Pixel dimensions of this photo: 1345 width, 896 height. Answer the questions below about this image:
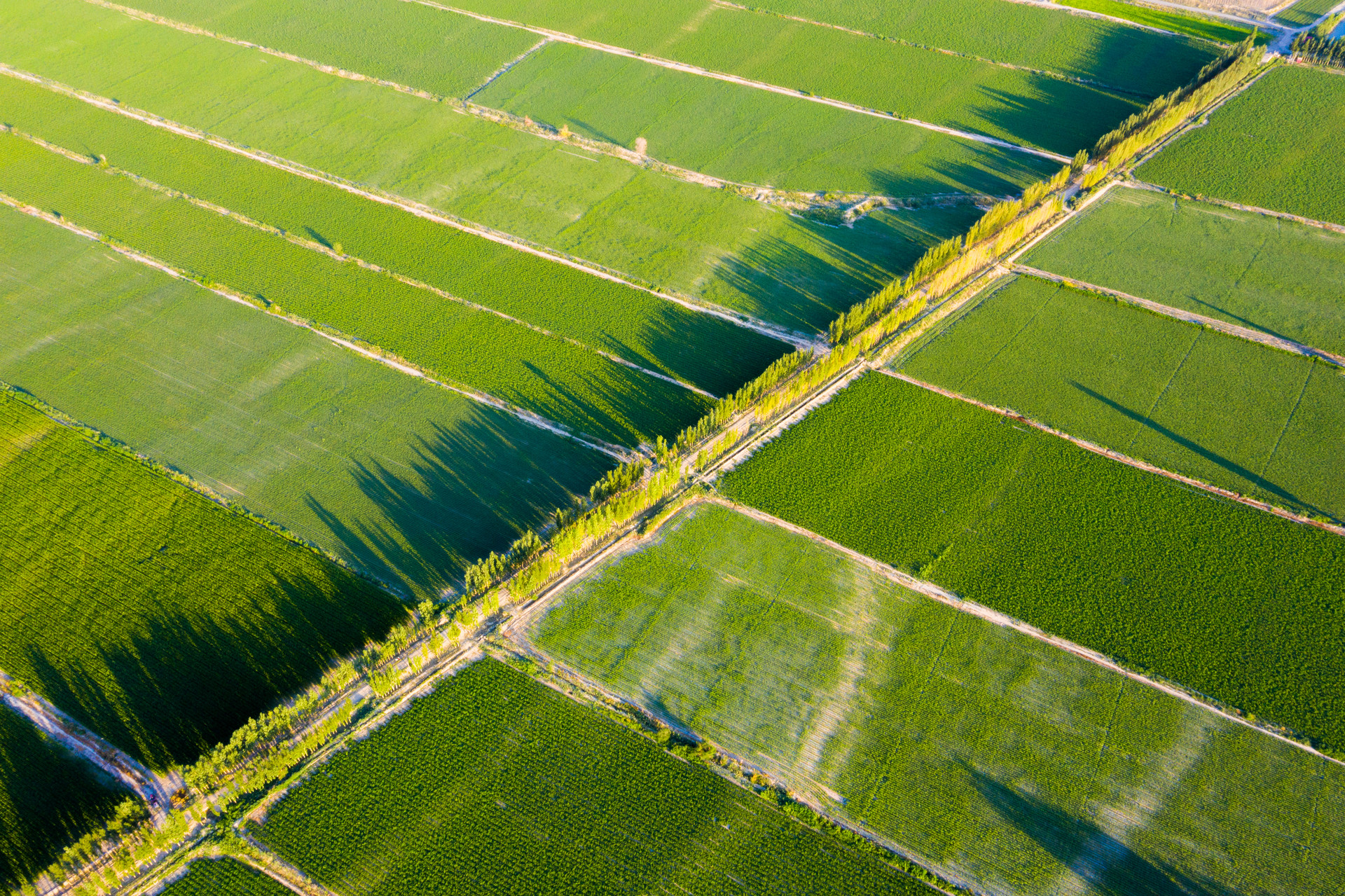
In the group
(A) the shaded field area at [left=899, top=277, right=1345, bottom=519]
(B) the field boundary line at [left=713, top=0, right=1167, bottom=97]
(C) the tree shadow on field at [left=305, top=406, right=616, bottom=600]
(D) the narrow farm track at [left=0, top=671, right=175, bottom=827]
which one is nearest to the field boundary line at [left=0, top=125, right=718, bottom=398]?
(C) the tree shadow on field at [left=305, top=406, right=616, bottom=600]

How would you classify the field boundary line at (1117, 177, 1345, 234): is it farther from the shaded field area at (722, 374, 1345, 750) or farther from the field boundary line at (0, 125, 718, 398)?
the field boundary line at (0, 125, 718, 398)

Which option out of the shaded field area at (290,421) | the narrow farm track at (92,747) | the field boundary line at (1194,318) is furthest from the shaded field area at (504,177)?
the narrow farm track at (92,747)

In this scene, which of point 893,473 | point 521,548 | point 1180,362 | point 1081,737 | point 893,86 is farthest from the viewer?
point 893,86

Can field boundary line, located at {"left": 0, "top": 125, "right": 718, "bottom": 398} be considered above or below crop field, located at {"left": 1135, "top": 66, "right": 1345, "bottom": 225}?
below

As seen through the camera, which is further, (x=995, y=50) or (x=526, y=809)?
(x=995, y=50)

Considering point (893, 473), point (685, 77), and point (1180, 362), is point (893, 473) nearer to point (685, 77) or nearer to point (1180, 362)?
point (1180, 362)

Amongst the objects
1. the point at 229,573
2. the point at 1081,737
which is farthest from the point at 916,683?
the point at 229,573
